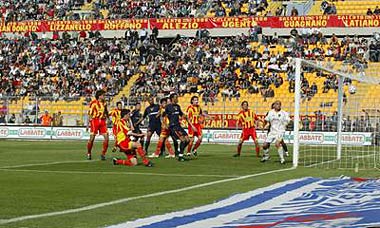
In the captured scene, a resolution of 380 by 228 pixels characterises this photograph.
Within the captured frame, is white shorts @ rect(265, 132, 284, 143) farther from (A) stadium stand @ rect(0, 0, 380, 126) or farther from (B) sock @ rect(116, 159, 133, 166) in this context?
(A) stadium stand @ rect(0, 0, 380, 126)

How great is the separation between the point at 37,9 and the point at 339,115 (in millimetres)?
38864

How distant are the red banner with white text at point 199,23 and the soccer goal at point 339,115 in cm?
1096

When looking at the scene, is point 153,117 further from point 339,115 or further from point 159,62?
point 159,62

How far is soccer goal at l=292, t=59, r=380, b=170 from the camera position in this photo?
2567cm

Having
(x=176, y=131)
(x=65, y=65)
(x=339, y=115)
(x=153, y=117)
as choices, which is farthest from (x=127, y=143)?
(x=65, y=65)

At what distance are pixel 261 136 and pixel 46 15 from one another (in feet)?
87.0

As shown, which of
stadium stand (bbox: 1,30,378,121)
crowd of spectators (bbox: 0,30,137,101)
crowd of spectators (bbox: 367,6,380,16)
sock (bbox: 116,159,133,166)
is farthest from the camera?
crowd of spectators (bbox: 0,30,137,101)

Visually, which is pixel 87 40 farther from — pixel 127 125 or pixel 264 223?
pixel 264 223

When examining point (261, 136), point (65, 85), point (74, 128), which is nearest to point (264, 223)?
point (261, 136)

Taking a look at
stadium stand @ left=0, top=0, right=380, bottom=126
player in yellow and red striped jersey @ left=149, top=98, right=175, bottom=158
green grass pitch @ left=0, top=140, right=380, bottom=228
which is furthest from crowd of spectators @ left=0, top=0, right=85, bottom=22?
green grass pitch @ left=0, top=140, right=380, bottom=228

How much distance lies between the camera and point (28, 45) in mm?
57438

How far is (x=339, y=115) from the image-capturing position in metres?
26.9

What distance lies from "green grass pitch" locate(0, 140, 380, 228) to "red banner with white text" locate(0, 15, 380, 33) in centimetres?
2628

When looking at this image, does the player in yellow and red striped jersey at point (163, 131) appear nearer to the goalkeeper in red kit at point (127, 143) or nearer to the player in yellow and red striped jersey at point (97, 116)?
the player in yellow and red striped jersey at point (97, 116)
